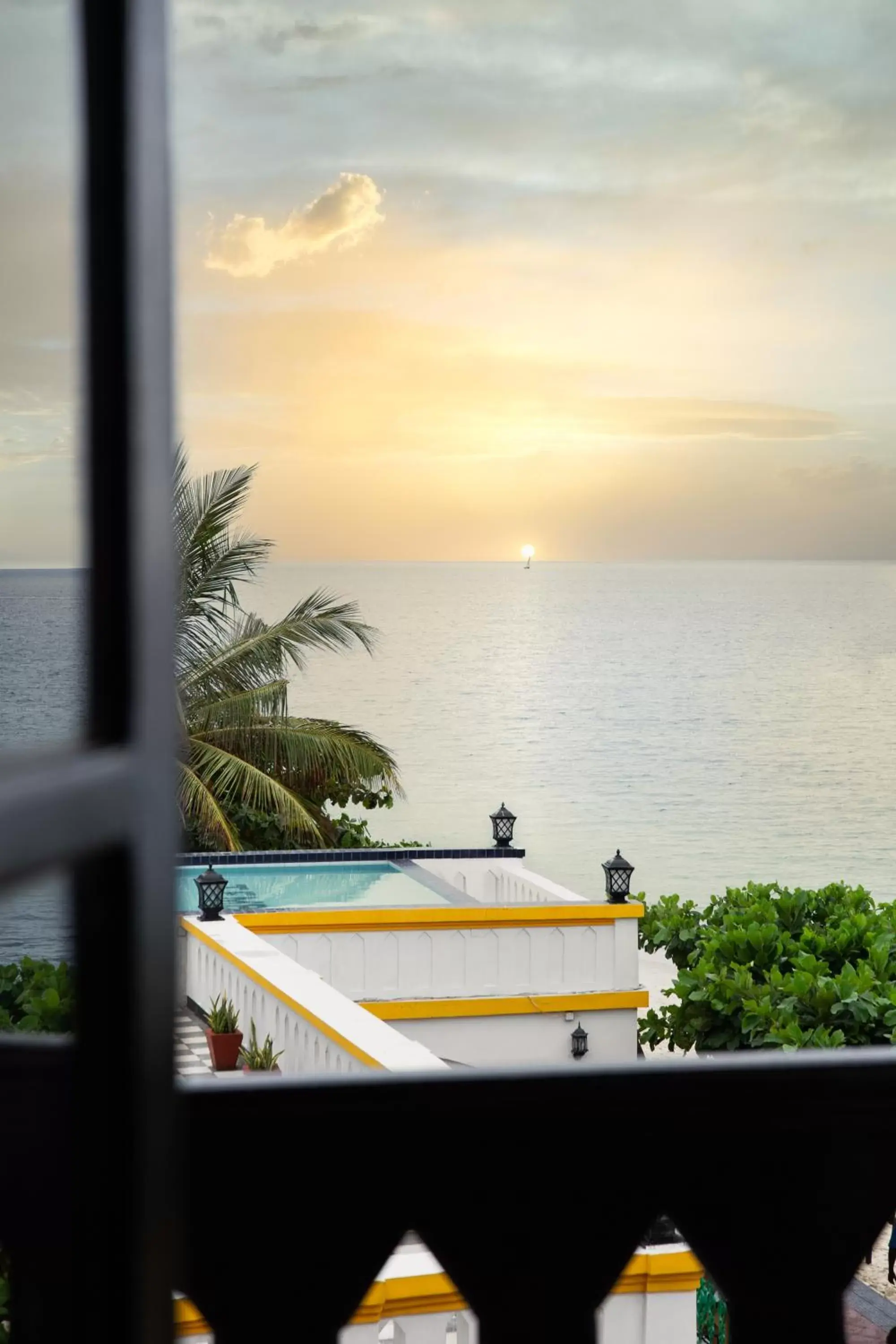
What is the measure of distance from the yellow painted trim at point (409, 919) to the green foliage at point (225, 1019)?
984mm

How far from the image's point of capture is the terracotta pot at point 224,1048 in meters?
4.62

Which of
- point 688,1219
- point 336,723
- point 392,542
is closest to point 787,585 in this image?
point 392,542

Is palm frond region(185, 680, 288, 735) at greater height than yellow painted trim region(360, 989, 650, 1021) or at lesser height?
greater

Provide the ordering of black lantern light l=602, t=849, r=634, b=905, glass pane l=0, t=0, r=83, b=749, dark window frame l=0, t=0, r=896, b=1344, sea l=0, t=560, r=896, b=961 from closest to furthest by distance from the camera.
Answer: glass pane l=0, t=0, r=83, b=749
dark window frame l=0, t=0, r=896, b=1344
black lantern light l=602, t=849, r=634, b=905
sea l=0, t=560, r=896, b=961

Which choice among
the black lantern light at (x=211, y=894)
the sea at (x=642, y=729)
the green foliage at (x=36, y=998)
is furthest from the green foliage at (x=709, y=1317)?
the sea at (x=642, y=729)

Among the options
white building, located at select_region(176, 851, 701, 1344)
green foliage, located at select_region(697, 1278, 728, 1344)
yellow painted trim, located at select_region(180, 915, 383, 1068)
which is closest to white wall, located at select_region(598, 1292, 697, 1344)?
green foliage, located at select_region(697, 1278, 728, 1344)

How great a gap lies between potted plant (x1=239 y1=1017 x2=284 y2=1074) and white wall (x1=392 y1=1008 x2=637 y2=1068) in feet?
4.54

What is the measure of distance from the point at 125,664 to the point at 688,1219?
378mm

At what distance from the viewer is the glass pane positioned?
25cm

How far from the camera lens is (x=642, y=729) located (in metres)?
23.3

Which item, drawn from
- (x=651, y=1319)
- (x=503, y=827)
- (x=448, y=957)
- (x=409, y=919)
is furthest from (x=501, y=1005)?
(x=651, y=1319)

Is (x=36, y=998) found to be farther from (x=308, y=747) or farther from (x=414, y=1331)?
(x=308, y=747)

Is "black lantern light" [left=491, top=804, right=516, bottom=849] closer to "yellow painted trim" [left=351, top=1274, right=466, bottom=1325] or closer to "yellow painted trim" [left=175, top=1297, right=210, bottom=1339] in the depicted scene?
"yellow painted trim" [left=351, top=1274, right=466, bottom=1325]

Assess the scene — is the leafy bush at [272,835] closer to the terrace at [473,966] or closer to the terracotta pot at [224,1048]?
the terrace at [473,966]
